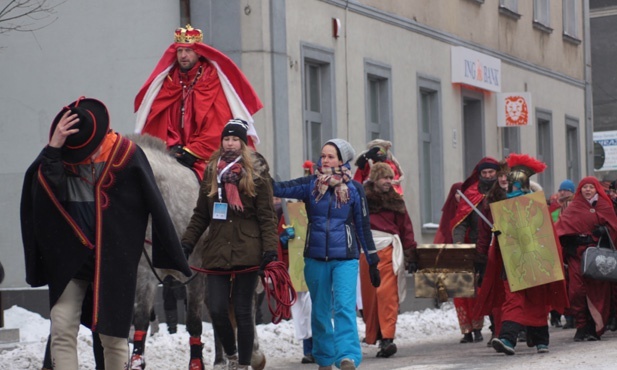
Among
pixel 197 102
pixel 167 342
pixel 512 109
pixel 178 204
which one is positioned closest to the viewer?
pixel 178 204

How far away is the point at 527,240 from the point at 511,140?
15.0 m

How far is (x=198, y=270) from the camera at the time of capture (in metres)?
11.0

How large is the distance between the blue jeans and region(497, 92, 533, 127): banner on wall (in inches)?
635

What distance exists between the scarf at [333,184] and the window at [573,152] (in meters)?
21.7

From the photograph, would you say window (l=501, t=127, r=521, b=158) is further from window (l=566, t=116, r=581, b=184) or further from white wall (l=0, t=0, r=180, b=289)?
white wall (l=0, t=0, r=180, b=289)

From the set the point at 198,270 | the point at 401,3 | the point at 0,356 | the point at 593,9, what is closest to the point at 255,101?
the point at 198,270

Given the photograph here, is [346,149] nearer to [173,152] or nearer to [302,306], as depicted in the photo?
[173,152]

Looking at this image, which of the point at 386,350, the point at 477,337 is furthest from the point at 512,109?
the point at 386,350

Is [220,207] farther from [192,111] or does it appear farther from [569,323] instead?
[569,323]

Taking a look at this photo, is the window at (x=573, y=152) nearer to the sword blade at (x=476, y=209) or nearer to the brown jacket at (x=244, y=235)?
the sword blade at (x=476, y=209)

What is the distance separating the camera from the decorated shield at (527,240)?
45.0ft

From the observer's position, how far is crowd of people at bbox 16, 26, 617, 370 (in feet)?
26.2

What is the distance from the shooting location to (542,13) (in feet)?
101

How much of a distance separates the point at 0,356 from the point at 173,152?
2.45 metres
